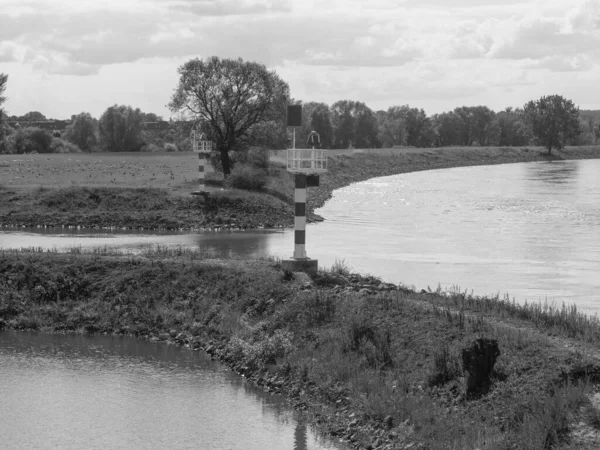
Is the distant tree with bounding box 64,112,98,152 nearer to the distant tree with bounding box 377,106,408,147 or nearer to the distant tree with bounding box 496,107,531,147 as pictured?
the distant tree with bounding box 377,106,408,147

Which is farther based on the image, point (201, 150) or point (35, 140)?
point (35, 140)

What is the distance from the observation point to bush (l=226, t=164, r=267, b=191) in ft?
178

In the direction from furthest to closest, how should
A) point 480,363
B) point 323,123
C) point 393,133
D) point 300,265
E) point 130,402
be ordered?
1. point 393,133
2. point 323,123
3. point 300,265
4. point 130,402
5. point 480,363

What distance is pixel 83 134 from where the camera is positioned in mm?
127938

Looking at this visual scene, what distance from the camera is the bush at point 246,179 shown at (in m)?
54.3

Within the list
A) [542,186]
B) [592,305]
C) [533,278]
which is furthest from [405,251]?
[542,186]

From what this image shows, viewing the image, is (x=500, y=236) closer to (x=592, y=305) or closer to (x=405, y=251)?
(x=405, y=251)

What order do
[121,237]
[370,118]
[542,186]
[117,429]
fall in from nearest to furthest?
[117,429] → [121,237] → [542,186] → [370,118]

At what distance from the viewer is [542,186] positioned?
7600 cm

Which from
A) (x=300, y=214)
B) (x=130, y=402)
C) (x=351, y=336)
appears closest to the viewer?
(x=130, y=402)

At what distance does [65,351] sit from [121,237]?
19567 millimetres

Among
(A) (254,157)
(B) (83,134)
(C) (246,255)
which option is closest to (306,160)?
(C) (246,255)

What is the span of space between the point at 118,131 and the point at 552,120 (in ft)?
250

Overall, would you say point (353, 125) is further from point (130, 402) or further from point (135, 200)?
point (130, 402)
